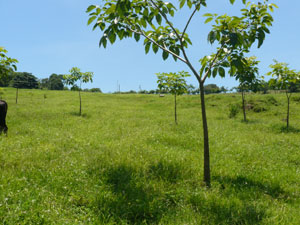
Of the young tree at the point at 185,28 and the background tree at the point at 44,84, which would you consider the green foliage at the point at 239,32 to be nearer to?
the young tree at the point at 185,28

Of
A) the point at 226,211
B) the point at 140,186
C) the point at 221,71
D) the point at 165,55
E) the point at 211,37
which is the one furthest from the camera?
the point at 165,55

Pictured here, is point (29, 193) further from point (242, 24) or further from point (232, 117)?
point (232, 117)

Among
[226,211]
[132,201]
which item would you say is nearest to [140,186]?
[132,201]

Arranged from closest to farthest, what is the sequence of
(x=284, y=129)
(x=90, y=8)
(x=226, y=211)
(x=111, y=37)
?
(x=226, y=211)
(x=90, y=8)
(x=111, y=37)
(x=284, y=129)

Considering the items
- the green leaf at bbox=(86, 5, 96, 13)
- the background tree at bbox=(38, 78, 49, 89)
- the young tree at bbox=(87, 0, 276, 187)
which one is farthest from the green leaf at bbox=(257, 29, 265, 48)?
the background tree at bbox=(38, 78, 49, 89)

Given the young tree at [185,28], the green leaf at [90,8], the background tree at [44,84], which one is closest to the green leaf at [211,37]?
the young tree at [185,28]

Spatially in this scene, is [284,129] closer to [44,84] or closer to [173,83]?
[173,83]

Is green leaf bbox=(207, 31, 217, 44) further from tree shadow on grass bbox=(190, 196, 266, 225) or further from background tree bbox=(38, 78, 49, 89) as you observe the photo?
background tree bbox=(38, 78, 49, 89)

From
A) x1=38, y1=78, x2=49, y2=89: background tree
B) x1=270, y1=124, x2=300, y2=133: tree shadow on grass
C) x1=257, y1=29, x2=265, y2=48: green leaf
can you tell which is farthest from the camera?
x1=38, y1=78, x2=49, y2=89: background tree

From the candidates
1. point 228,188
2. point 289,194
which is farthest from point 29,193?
point 289,194

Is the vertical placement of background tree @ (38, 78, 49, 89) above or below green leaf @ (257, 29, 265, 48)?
above

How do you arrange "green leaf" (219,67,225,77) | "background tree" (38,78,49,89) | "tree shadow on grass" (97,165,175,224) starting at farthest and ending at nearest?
"background tree" (38,78,49,89), "green leaf" (219,67,225,77), "tree shadow on grass" (97,165,175,224)

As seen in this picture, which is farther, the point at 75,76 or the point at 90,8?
the point at 75,76

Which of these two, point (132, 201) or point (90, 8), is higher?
point (90, 8)
